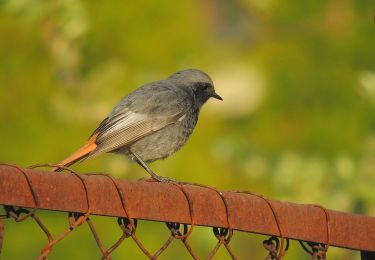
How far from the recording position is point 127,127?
17.1ft

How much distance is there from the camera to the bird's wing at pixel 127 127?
16.0 feet

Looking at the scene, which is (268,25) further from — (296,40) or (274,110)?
(274,110)

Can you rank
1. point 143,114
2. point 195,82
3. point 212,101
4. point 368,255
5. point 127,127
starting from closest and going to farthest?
point 368,255
point 127,127
point 143,114
point 195,82
point 212,101

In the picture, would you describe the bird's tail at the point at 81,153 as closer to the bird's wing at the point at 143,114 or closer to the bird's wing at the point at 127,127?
the bird's wing at the point at 127,127

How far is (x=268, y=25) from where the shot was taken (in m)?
7.98

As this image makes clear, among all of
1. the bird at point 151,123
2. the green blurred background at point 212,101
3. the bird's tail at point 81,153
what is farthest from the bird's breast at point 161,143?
the bird's tail at point 81,153

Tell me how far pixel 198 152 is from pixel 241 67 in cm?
98

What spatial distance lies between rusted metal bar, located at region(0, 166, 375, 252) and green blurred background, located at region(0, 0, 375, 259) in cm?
199

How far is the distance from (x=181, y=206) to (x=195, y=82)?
11.3 ft

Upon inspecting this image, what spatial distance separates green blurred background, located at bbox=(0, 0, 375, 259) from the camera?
5.87m

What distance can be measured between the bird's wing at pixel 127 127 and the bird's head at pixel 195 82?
432 millimetres

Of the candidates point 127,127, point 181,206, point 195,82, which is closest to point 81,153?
point 127,127

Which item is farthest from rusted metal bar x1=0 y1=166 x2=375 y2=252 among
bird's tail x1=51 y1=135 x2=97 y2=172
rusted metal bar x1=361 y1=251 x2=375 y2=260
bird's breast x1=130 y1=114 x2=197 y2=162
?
bird's breast x1=130 y1=114 x2=197 y2=162

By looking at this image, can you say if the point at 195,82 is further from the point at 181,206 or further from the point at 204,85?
the point at 181,206
